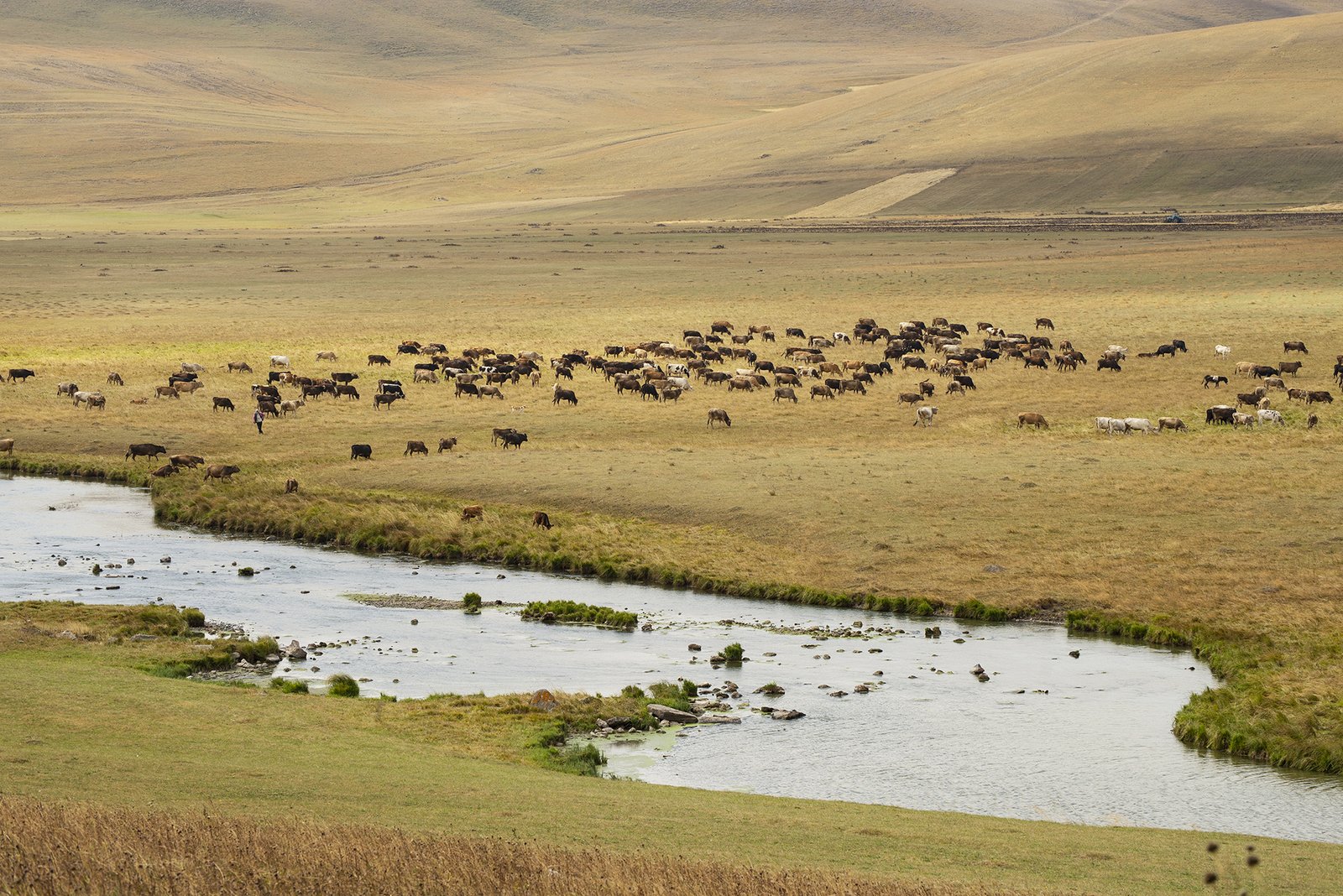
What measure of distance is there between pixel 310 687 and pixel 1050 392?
36348 millimetres

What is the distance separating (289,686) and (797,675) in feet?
28.1

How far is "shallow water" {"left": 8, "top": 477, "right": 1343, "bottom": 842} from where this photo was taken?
67.3ft

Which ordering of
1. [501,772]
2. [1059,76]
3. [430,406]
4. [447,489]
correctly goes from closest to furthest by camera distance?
1. [501,772]
2. [447,489]
3. [430,406]
4. [1059,76]

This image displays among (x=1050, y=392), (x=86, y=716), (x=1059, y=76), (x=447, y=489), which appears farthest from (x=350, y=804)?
(x=1059, y=76)

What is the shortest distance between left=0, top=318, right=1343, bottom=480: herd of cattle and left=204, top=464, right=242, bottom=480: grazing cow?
156 cm

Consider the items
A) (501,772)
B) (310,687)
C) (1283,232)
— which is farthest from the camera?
(1283,232)

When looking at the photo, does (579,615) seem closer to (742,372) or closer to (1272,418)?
(1272,418)

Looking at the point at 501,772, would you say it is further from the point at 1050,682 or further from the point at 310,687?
the point at 1050,682

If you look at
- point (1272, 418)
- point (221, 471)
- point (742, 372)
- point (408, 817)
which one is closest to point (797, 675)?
point (408, 817)

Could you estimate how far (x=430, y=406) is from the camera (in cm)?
5475

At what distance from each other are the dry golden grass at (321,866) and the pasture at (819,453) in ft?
42.1

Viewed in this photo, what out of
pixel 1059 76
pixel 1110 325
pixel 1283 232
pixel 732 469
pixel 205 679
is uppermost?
pixel 1059 76

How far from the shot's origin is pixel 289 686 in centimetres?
2441

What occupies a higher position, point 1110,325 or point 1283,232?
point 1283,232
